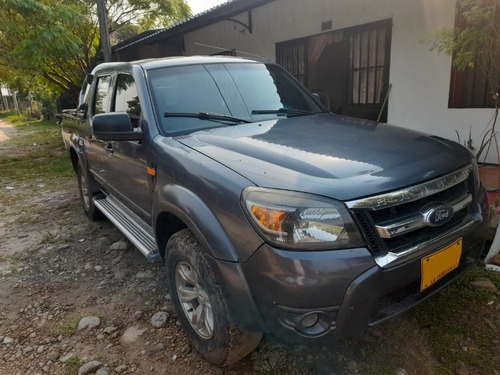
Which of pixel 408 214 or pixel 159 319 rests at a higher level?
pixel 408 214

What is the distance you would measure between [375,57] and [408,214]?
5.13 metres

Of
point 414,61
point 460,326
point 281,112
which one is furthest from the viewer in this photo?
point 414,61

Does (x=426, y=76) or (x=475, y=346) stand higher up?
(x=426, y=76)

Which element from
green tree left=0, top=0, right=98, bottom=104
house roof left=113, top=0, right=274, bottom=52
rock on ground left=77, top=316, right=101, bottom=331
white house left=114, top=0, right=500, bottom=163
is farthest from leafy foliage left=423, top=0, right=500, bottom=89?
green tree left=0, top=0, right=98, bottom=104

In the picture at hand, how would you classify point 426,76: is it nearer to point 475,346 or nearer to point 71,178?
point 475,346

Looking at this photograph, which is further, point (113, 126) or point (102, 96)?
point (102, 96)

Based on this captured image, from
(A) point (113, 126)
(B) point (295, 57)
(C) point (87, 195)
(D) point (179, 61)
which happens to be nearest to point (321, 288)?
(A) point (113, 126)

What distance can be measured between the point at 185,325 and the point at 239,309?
705 millimetres

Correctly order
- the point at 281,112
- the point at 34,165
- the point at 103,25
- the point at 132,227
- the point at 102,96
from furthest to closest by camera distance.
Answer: the point at 103,25, the point at 34,165, the point at 102,96, the point at 132,227, the point at 281,112

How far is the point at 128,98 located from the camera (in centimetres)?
297

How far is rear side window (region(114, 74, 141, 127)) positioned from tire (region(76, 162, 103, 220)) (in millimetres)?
1310

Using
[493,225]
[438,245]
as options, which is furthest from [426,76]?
[438,245]

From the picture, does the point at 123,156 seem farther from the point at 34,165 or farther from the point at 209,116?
the point at 34,165

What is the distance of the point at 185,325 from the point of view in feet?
7.54
